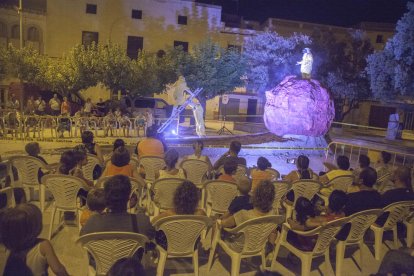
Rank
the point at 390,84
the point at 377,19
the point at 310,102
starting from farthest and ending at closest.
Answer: the point at 377,19, the point at 390,84, the point at 310,102

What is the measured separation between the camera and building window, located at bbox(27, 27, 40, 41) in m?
25.8

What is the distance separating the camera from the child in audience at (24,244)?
2.46 meters

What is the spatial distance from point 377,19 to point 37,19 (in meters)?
31.6

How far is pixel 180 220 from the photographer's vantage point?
3.58m

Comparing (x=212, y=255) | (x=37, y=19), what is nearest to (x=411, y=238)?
(x=212, y=255)

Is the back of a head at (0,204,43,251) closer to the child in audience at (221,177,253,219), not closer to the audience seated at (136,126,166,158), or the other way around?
the child in audience at (221,177,253,219)

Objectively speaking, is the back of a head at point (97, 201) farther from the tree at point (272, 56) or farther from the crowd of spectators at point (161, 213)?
the tree at point (272, 56)

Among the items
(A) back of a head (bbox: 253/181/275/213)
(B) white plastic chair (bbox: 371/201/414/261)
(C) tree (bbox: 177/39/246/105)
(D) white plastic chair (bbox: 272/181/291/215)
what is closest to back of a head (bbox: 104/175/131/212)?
(A) back of a head (bbox: 253/181/275/213)

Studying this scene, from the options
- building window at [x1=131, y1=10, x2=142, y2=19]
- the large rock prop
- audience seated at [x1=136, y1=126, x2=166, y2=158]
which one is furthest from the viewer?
building window at [x1=131, y1=10, x2=142, y2=19]

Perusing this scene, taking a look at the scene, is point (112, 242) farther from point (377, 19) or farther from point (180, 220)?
point (377, 19)

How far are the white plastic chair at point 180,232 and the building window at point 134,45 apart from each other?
25.8 m

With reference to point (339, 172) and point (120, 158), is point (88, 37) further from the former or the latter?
point (339, 172)

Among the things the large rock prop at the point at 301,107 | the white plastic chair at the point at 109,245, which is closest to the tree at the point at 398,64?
the large rock prop at the point at 301,107

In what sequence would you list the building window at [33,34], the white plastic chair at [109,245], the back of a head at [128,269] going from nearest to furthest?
the back of a head at [128,269]
the white plastic chair at [109,245]
the building window at [33,34]
